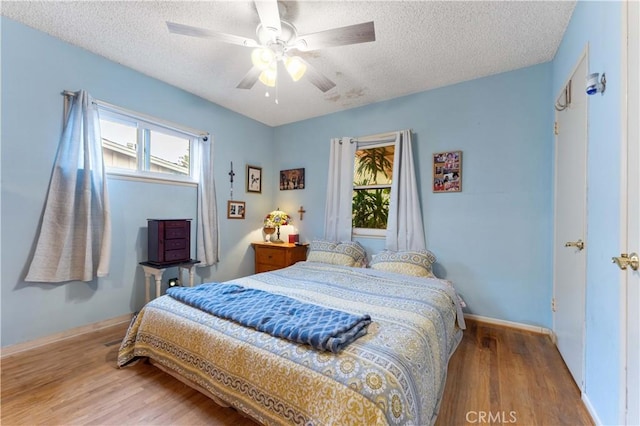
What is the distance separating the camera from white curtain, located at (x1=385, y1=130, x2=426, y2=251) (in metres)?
3.05

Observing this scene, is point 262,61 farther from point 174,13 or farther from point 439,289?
point 439,289

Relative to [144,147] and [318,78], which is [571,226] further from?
[144,147]

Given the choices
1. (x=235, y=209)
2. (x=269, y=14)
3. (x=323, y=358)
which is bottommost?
(x=323, y=358)

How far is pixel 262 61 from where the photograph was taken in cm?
A: 195

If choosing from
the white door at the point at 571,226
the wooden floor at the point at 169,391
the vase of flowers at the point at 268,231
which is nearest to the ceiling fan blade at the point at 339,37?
the white door at the point at 571,226

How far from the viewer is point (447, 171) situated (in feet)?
9.65

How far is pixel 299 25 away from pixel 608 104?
6.46 ft

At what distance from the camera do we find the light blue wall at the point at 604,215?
1.22 metres

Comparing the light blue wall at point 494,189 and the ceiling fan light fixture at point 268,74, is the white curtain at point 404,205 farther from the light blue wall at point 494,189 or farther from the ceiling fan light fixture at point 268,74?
the ceiling fan light fixture at point 268,74

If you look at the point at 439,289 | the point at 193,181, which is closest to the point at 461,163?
the point at 439,289

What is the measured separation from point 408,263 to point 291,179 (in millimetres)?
2220

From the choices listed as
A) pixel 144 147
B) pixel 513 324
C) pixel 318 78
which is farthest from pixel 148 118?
pixel 513 324

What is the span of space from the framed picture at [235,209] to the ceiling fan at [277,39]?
71.3 inches

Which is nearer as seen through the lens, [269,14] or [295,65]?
[269,14]
